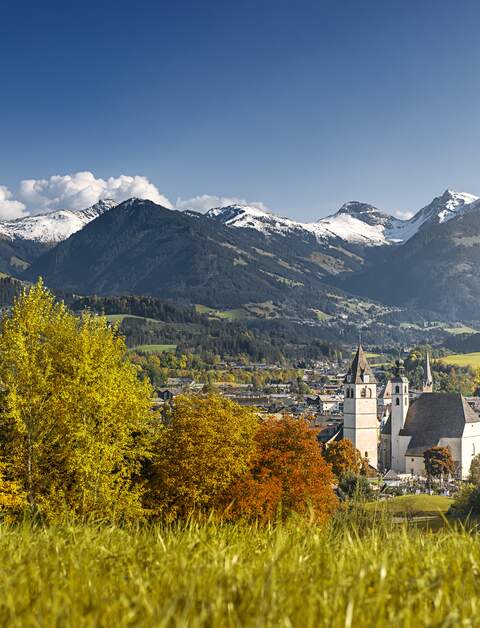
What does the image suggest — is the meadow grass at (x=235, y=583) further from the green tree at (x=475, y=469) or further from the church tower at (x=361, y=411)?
the church tower at (x=361, y=411)

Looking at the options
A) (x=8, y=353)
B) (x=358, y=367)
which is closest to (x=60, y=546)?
(x=8, y=353)

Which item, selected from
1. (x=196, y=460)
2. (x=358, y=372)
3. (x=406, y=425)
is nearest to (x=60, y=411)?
(x=196, y=460)

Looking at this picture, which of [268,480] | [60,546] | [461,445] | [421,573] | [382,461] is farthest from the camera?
[382,461]

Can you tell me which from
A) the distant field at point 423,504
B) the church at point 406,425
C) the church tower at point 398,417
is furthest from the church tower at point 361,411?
the distant field at point 423,504

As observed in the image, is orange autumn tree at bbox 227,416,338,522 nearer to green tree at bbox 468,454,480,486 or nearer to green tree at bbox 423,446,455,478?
green tree at bbox 468,454,480,486

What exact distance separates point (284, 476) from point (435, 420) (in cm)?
7623

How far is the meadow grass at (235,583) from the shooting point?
11.8ft

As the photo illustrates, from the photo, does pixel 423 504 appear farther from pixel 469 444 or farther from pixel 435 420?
pixel 435 420

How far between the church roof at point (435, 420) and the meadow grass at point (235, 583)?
100 metres

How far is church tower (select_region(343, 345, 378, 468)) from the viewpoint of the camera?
334 feet

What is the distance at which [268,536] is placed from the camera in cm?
670

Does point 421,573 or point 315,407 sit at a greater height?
point 421,573

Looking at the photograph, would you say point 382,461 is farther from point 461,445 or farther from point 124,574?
point 124,574

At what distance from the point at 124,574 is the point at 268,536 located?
2.33 m
